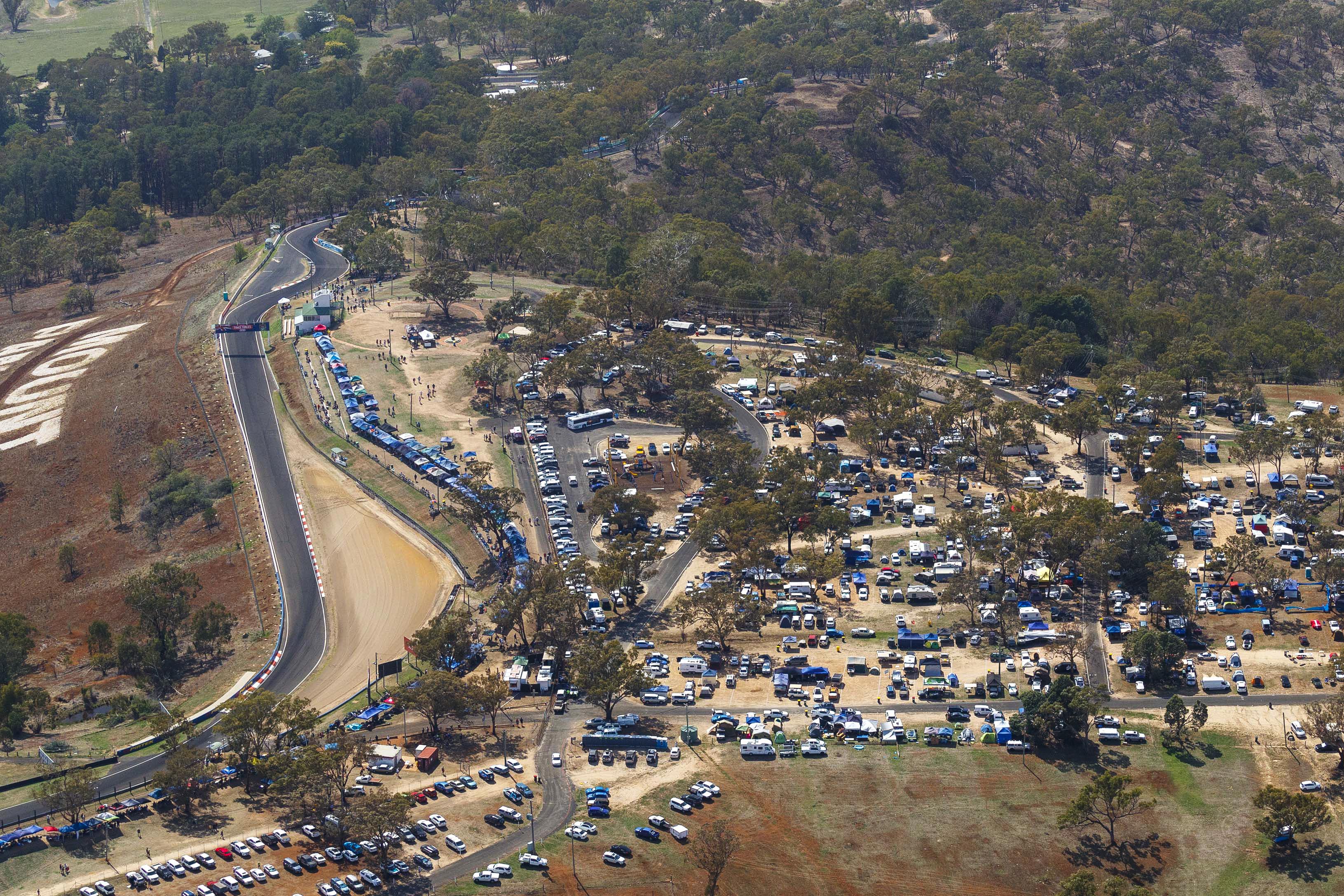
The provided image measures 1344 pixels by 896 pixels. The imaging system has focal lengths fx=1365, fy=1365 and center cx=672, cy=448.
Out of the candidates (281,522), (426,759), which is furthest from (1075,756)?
(281,522)

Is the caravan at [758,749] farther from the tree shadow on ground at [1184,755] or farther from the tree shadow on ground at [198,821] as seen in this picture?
the tree shadow on ground at [198,821]

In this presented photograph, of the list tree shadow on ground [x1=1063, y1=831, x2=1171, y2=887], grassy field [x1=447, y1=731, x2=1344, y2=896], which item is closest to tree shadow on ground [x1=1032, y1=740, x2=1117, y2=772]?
grassy field [x1=447, y1=731, x2=1344, y2=896]

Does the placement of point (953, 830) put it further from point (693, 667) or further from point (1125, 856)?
point (693, 667)

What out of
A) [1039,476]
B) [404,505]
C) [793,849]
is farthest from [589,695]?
[1039,476]

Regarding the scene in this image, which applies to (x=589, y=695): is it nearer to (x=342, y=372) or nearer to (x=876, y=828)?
(x=876, y=828)

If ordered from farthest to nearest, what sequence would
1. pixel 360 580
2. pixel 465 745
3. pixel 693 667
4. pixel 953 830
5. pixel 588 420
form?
pixel 588 420
pixel 360 580
pixel 693 667
pixel 465 745
pixel 953 830

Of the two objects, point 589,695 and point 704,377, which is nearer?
point 589,695

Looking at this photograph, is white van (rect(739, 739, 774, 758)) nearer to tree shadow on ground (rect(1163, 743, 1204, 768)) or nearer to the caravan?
the caravan
